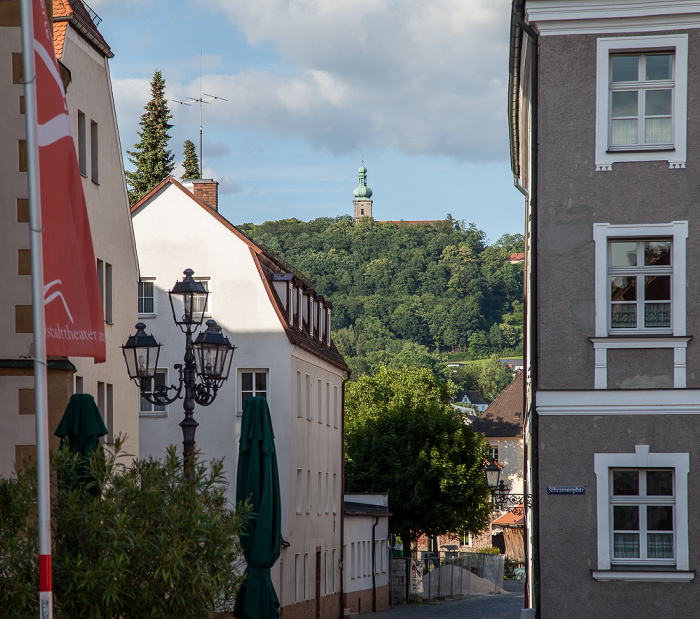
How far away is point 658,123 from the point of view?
17.7 metres

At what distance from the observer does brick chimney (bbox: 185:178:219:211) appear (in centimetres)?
4278

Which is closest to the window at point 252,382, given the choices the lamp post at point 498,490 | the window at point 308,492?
the window at point 308,492

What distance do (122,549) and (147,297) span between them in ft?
90.1

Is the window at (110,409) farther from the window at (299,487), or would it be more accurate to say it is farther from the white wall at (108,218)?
the window at (299,487)

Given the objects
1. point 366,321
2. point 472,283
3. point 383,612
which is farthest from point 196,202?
point 472,283

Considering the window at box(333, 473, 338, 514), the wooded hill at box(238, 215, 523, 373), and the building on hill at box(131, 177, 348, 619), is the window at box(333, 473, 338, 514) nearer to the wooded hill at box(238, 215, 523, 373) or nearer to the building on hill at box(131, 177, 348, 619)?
the building on hill at box(131, 177, 348, 619)

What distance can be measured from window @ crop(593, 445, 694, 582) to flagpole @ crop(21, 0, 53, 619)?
966 centimetres

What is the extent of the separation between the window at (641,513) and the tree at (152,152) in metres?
42.3

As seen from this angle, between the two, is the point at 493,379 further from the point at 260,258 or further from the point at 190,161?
the point at 260,258

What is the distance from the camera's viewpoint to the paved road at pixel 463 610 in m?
44.0

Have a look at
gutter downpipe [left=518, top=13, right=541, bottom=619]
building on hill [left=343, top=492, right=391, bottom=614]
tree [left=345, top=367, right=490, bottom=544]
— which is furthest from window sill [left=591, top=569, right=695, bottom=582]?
tree [left=345, top=367, right=490, bottom=544]

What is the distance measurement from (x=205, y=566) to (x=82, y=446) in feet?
13.9

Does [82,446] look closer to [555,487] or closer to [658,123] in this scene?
[555,487]

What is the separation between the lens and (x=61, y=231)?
10.9 m
